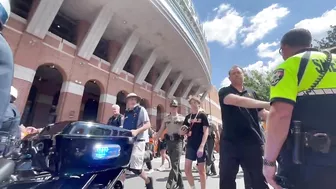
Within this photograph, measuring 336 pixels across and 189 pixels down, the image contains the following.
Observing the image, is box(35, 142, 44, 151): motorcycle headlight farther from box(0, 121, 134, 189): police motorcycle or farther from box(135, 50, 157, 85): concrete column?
box(135, 50, 157, 85): concrete column

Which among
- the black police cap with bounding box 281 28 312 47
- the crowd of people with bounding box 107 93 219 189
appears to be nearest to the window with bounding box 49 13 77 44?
the crowd of people with bounding box 107 93 219 189

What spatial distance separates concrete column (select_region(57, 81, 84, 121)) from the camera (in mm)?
10922

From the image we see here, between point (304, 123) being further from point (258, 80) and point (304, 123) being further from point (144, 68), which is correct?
point (258, 80)

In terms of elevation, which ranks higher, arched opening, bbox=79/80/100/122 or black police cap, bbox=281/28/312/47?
arched opening, bbox=79/80/100/122

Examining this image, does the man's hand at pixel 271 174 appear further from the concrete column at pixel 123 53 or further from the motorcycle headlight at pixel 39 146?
the concrete column at pixel 123 53

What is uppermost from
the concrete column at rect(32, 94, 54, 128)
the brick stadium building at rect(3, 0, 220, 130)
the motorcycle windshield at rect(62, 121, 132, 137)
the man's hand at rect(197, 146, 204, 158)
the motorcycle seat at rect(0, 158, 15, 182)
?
the brick stadium building at rect(3, 0, 220, 130)

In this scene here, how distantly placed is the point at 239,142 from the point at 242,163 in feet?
0.82

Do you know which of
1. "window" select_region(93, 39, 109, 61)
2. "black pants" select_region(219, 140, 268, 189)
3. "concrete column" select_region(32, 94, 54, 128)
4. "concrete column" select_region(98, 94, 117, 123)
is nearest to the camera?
"black pants" select_region(219, 140, 268, 189)

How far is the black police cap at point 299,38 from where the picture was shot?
148 cm

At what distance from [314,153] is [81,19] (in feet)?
46.9

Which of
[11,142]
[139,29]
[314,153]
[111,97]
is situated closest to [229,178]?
[314,153]

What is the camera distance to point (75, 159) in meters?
1.68

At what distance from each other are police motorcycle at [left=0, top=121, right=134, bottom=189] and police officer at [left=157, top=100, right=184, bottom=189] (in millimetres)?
2223

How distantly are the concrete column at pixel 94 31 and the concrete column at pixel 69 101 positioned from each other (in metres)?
1.94
